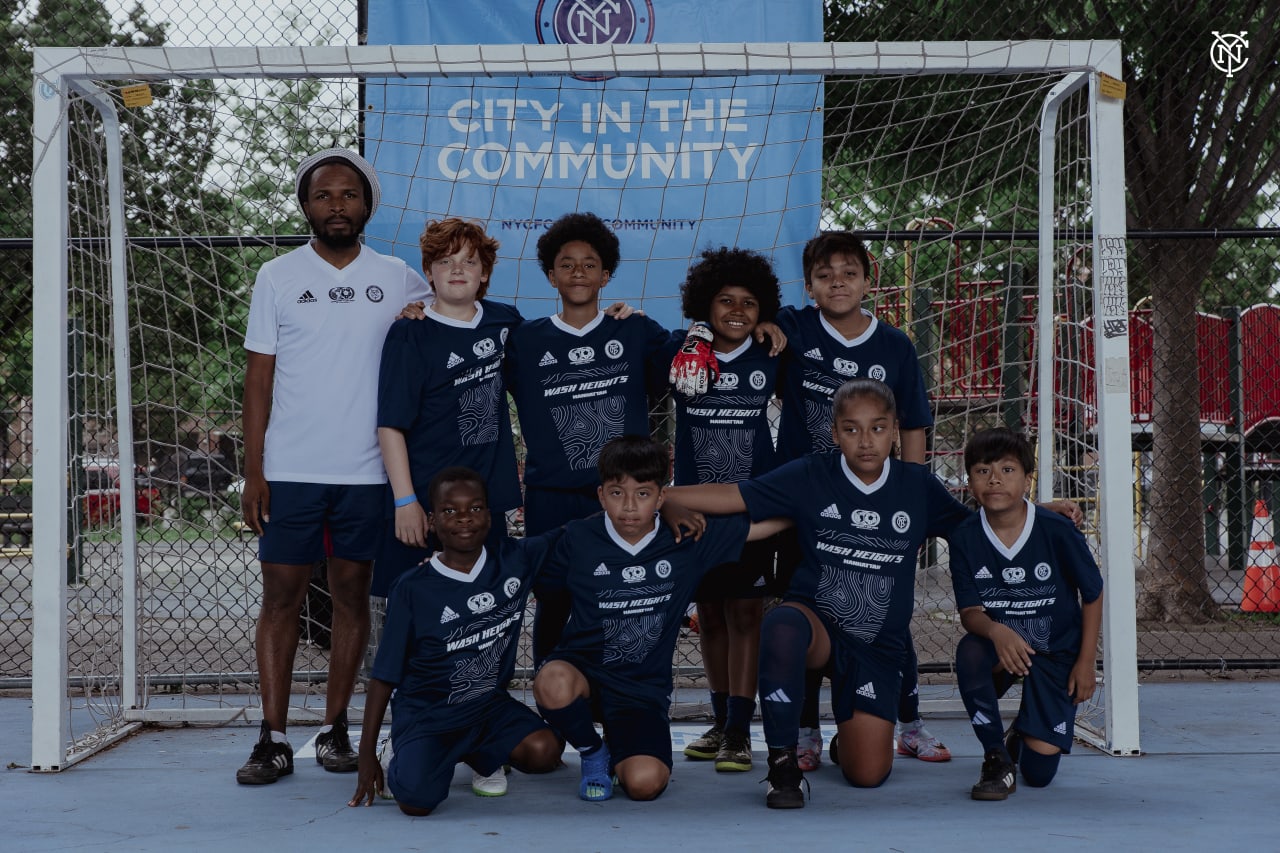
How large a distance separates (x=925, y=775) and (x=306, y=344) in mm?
2288

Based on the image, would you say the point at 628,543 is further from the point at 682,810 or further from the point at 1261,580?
the point at 1261,580

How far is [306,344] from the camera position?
11.8ft

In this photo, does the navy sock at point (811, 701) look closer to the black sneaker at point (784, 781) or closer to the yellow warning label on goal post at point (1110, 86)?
the black sneaker at point (784, 781)

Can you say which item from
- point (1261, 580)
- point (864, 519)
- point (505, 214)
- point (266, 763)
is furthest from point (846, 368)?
point (1261, 580)

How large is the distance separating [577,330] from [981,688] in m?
1.61

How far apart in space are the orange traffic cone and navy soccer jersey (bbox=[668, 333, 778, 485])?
5032mm

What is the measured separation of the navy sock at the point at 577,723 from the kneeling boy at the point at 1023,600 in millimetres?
1102

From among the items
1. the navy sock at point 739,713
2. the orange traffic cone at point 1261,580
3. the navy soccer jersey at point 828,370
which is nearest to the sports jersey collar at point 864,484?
the navy soccer jersey at point 828,370

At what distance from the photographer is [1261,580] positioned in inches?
303

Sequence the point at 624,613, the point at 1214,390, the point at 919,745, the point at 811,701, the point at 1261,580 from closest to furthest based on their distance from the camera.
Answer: the point at 624,613 → the point at 811,701 → the point at 919,745 → the point at 1261,580 → the point at 1214,390

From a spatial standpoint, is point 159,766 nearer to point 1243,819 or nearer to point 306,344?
point 306,344

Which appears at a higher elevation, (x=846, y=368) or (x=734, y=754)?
(x=846, y=368)

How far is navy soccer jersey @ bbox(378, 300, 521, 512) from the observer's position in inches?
137

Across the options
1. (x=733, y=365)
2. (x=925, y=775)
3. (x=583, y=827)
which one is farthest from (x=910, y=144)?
(x=583, y=827)
